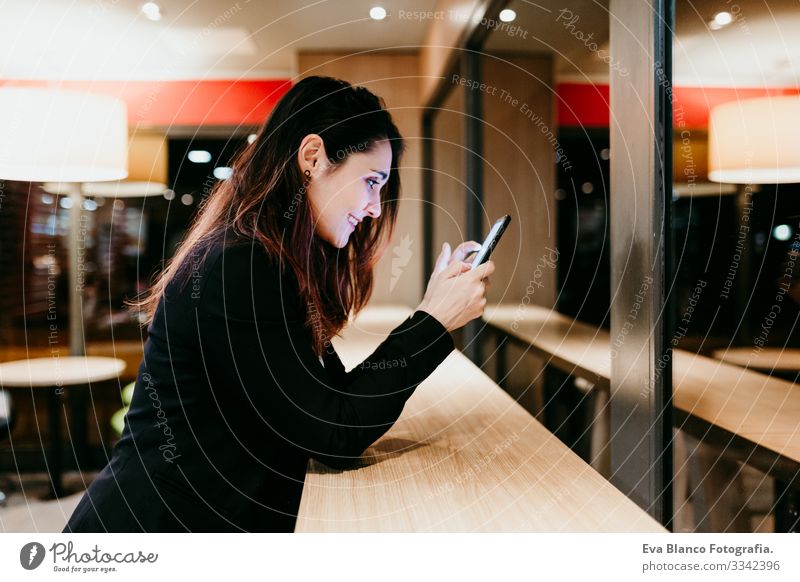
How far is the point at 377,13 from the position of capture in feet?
3.24

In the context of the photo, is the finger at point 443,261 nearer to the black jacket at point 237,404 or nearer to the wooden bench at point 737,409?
the black jacket at point 237,404

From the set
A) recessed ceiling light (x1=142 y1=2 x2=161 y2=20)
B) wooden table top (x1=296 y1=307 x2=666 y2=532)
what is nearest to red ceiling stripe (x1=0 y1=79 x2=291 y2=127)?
recessed ceiling light (x1=142 y1=2 x2=161 y2=20)

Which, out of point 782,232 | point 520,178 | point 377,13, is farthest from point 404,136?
point 782,232

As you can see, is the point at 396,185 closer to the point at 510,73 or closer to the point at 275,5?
the point at 275,5

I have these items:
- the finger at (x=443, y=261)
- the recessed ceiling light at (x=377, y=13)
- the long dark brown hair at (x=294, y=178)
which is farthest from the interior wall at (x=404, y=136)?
the finger at (x=443, y=261)

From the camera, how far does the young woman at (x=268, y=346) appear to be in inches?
23.4

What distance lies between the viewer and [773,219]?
0.69 m

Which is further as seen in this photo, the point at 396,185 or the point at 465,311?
the point at 396,185

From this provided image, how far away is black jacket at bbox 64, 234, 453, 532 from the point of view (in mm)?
588

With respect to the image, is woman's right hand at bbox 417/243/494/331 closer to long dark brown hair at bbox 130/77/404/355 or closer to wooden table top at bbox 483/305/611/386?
long dark brown hair at bbox 130/77/404/355

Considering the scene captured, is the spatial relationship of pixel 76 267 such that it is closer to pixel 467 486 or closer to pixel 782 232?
pixel 467 486

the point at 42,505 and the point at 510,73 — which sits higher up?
the point at 510,73
